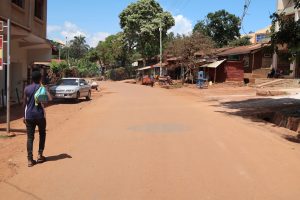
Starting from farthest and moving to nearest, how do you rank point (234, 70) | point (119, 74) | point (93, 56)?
point (93, 56)
point (119, 74)
point (234, 70)

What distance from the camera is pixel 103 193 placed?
6172mm

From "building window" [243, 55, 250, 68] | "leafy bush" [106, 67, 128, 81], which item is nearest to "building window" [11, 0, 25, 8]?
"building window" [243, 55, 250, 68]

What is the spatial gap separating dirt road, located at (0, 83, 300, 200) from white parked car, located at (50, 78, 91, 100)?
11620mm

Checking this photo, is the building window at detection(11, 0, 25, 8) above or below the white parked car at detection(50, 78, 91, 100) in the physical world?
above

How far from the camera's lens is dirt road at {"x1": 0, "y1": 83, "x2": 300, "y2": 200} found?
6.27m

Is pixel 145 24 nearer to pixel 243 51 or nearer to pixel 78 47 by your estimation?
pixel 243 51

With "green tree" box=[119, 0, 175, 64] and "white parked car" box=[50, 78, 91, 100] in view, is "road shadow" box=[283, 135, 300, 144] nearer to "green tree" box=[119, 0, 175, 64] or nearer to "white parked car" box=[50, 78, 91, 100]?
"white parked car" box=[50, 78, 91, 100]

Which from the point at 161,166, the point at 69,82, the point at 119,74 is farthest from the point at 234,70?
the point at 161,166

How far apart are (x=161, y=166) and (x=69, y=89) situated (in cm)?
1781

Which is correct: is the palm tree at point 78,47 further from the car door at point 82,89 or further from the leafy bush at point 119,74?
the car door at point 82,89

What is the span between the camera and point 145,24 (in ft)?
219

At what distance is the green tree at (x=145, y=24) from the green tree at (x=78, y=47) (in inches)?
2548

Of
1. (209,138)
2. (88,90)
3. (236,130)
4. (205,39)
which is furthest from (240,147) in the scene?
(205,39)

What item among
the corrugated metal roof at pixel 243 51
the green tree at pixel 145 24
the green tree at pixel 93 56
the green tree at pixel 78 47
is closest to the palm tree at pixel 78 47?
the green tree at pixel 78 47
